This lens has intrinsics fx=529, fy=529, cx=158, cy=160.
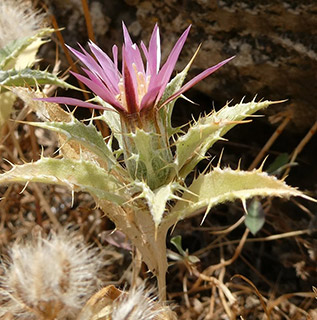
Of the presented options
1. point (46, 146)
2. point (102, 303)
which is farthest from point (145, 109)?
point (46, 146)

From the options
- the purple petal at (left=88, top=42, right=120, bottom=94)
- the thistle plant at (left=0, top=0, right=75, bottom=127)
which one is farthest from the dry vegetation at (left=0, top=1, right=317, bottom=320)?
the purple petal at (left=88, top=42, right=120, bottom=94)

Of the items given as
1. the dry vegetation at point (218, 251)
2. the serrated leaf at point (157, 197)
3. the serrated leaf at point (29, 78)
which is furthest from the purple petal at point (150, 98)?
the dry vegetation at point (218, 251)

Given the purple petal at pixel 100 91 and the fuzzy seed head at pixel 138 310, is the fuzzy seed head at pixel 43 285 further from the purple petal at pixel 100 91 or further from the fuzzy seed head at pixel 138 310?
the purple petal at pixel 100 91

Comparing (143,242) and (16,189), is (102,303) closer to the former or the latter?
(143,242)

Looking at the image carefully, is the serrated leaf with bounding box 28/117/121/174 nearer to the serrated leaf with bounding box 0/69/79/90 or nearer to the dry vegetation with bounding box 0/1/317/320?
the serrated leaf with bounding box 0/69/79/90

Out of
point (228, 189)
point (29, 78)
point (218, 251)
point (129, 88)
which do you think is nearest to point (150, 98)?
point (129, 88)

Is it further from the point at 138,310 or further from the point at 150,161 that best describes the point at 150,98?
the point at 138,310
